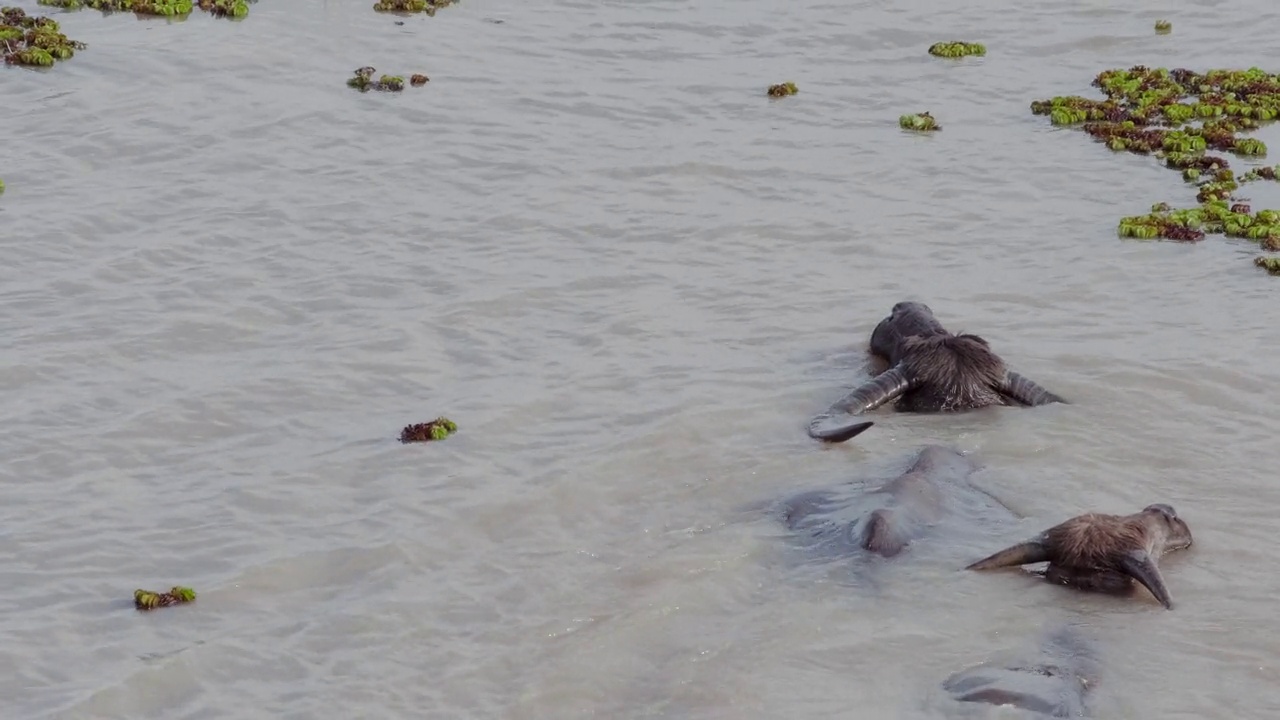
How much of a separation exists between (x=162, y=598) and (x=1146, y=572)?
18.8 feet

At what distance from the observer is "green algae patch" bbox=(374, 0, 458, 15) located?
73.3 ft

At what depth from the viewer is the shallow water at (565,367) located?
8.78 m

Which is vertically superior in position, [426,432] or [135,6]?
[135,6]

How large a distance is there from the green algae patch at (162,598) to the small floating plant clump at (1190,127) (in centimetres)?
976

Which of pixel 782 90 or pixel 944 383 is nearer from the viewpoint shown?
pixel 944 383

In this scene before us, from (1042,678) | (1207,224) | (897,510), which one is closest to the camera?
(1042,678)

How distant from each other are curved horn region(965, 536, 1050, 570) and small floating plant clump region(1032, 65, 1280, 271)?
21.6ft

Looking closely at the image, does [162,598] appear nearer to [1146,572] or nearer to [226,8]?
[1146,572]

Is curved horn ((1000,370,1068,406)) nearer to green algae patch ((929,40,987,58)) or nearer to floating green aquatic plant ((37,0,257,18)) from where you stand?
green algae patch ((929,40,987,58))

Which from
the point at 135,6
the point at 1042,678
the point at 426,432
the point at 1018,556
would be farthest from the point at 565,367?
the point at 135,6

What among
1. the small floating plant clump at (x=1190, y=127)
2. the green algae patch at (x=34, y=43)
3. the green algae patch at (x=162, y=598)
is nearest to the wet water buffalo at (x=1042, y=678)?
the green algae patch at (x=162, y=598)

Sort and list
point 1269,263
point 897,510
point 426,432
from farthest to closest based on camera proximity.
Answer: point 1269,263 → point 426,432 → point 897,510

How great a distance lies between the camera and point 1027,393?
12.0 metres

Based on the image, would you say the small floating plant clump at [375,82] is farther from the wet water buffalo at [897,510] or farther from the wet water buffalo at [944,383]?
the wet water buffalo at [897,510]
